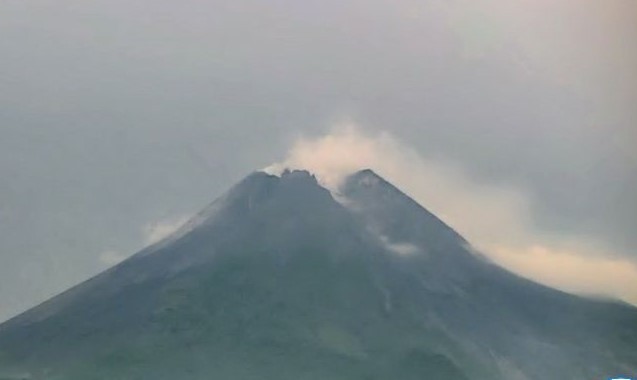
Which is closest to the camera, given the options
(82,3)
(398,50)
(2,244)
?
(2,244)

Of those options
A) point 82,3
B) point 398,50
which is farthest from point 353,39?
point 82,3

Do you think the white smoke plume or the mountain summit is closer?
the mountain summit

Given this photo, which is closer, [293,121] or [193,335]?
[193,335]

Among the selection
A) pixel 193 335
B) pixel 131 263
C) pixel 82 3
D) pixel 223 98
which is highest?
pixel 82 3

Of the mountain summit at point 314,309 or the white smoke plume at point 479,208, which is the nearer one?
the mountain summit at point 314,309

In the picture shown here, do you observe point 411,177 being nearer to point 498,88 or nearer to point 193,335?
point 498,88

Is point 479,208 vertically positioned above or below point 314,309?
above

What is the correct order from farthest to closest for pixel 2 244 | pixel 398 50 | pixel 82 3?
pixel 398 50 < pixel 82 3 < pixel 2 244

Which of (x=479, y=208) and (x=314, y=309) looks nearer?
(x=314, y=309)
